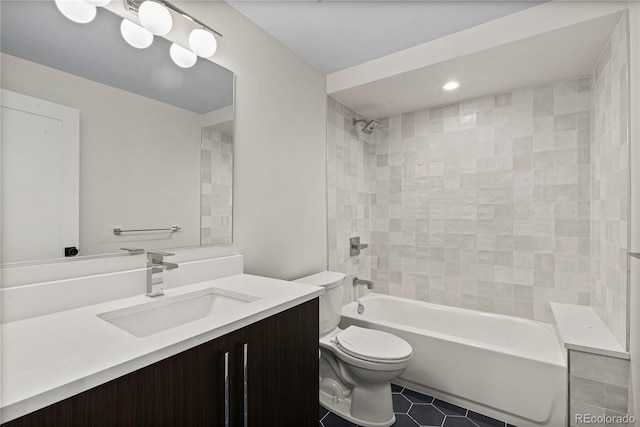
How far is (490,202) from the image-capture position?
2443 millimetres

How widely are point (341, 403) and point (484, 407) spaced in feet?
2.84

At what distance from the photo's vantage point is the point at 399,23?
177 cm

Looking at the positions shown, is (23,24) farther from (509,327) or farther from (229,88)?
(509,327)

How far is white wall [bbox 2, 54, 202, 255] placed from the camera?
3.47ft

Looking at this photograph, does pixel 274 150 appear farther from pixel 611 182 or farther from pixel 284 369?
pixel 611 182

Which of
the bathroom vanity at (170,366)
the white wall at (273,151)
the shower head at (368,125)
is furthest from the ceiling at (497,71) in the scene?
the bathroom vanity at (170,366)

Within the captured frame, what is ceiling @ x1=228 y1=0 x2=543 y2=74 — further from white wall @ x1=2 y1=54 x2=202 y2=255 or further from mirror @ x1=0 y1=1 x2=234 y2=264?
white wall @ x1=2 y1=54 x2=202 y2=255

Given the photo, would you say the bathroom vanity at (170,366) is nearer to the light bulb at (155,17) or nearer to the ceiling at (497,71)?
the light bulb at (155,17)

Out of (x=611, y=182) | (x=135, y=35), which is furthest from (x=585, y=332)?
(x=135, y=35)

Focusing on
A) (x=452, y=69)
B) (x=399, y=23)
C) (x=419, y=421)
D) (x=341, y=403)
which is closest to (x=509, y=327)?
(x=419, y=421)

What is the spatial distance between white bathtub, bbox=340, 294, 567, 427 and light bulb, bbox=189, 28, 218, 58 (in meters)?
1.93

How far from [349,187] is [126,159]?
1.85 meters

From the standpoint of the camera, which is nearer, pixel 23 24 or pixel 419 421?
pixel 23 24

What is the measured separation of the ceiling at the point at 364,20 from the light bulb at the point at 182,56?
431mm
